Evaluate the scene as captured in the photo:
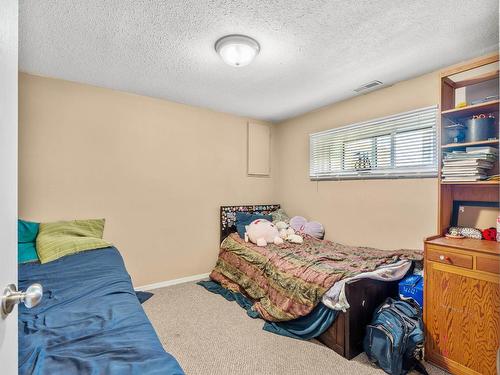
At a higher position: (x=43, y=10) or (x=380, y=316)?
(x=43, y=10)

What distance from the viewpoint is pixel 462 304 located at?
1685 mm

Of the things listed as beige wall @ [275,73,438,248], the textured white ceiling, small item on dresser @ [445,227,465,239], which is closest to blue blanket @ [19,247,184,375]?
the textured white ceiling

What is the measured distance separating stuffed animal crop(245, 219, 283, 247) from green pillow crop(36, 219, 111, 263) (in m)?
1.56

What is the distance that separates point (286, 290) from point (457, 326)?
122cm

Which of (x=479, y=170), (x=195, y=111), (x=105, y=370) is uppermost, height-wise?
(x=195, y=111)

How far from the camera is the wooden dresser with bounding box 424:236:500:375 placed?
157 centimetres

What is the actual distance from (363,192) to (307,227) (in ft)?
2.87

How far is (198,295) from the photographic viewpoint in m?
2.97

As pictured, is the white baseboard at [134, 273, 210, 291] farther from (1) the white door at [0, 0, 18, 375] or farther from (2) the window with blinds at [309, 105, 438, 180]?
(1) the white door at [0, 0, 18, 375]

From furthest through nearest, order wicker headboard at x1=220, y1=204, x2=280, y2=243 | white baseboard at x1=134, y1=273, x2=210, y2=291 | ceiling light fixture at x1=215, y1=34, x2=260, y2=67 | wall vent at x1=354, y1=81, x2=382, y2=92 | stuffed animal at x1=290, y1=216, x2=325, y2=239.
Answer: wicker headboard at x1=220, y1=204, x2=280, y2=243
stuffed animal at x1=290, y1=216, x2=325, y2=239
white baseboard at x1=134, y1=273, x2=210, y2=291
wall vent at x1=354, y1=81, x2=382, y2=92
ceiling light fixture at x1=215, y1=34, x2=260, y2=67

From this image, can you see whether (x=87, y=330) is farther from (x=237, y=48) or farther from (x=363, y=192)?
(x=363, y=192)

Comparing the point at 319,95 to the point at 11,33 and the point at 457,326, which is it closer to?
the point at 457,326

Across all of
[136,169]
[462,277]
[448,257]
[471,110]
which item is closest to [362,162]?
[471,110]

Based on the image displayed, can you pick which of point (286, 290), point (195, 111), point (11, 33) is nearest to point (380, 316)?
point (286, 290)
